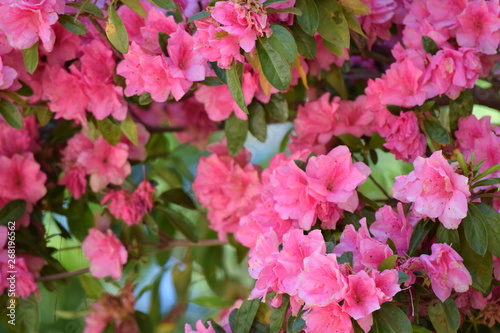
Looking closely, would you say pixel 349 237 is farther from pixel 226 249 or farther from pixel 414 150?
pixel 226 249

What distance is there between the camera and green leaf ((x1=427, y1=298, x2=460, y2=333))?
37.9 inches

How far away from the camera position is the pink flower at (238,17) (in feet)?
3.18

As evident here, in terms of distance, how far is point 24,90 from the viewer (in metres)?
1.23

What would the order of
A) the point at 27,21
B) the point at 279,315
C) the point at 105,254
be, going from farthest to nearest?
the point at 105,254
the point at 27,21
the point at 279,315

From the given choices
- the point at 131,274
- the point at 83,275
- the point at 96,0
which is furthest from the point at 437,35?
the point at 83,275

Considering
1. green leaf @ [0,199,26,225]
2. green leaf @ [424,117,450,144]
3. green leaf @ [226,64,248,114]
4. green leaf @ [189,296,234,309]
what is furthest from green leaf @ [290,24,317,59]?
green leaf @ [189,296,234,309]

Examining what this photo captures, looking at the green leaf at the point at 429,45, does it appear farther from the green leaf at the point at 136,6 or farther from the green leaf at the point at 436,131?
the green leaf at the point at 136,6

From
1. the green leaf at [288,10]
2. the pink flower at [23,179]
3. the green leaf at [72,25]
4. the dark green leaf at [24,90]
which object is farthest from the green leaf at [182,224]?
the green leaf at [288,10]

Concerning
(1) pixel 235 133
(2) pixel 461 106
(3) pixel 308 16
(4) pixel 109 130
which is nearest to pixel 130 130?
(4) pixel 109 130

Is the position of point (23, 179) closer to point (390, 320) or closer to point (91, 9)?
point (91, 9)

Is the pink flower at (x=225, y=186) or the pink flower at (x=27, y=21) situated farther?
the pink flower at (x=225, y=186)

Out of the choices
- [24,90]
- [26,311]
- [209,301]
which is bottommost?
[209,301]

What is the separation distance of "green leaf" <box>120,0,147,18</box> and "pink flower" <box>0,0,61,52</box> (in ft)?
0.32

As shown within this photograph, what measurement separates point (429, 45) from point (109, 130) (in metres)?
0.53
